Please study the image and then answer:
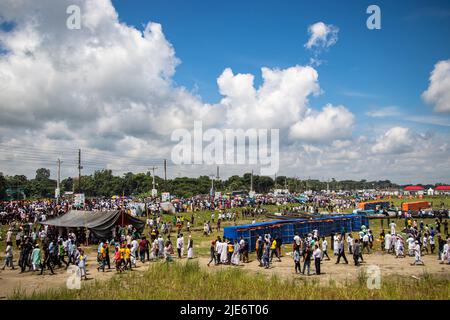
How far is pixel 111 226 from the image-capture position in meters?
27.6

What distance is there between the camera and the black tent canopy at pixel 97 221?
27.0 meters

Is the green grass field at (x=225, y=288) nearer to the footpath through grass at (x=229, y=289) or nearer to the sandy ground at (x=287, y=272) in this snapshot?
the footpath through grass at (x=229, y=289)

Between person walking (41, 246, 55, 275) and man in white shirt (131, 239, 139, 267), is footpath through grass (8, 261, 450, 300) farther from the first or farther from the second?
person walking (41, 246, 55, 275)

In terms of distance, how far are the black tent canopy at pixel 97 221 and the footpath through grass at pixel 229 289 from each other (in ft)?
38.6

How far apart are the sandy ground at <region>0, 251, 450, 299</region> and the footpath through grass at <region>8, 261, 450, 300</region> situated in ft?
5.61

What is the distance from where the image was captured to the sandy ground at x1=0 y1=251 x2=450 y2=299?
16.2 m

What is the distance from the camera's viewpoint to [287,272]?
61.2ft

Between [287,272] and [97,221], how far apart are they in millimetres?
16567

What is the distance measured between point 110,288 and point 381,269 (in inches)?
561

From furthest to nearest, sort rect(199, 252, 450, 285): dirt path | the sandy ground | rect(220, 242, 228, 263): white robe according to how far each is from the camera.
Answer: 1. rect(220, 242, 228, 263): white robe
2. rect(199, 252, 450, 285): dirt path
3. the sandy ground
